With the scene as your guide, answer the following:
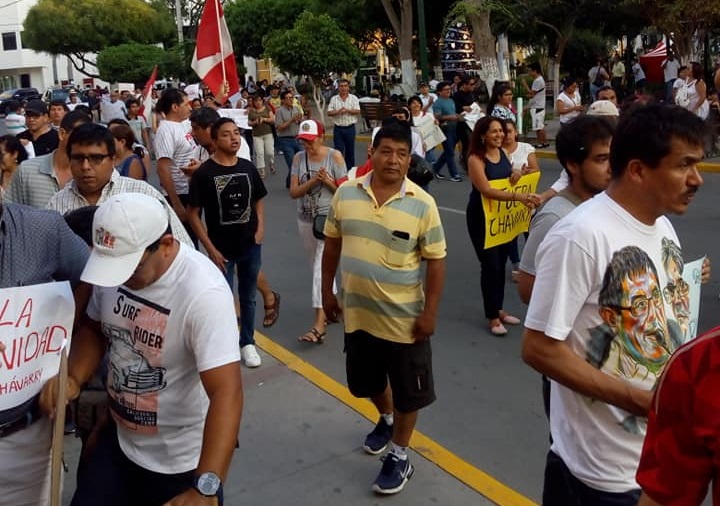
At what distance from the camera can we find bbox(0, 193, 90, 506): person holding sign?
268 cm

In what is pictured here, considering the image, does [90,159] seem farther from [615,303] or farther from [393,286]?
[615,303]

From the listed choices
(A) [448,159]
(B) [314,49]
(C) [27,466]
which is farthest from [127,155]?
(B) [314,49]

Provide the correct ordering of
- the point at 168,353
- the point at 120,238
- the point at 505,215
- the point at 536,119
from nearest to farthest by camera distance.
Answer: the point at 120,238
the point at 168,353
the point at 505,215
the point at 536,119

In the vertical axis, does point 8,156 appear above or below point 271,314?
above

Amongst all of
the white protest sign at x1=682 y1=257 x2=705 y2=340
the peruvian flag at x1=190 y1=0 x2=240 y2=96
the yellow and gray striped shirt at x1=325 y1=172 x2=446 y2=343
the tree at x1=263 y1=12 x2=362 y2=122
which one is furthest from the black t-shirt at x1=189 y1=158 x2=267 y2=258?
the tree at x1=263 y1=12 x2=362 y2=122

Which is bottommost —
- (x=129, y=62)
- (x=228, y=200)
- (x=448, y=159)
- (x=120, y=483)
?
(x=120, y=483)

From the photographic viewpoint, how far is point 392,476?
12.9ft

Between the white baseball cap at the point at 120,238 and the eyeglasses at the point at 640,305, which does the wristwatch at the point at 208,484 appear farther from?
the eyeglasses at the point at 640,305

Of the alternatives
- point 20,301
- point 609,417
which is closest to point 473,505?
point 609,417

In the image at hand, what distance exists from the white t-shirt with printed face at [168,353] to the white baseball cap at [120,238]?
6.2 inches

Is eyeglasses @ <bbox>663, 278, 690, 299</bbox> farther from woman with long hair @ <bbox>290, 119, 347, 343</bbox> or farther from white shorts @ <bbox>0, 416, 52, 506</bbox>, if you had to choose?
woman with long hair @ <bbox>290, 119, 347, 343</bbox>

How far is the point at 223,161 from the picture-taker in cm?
545

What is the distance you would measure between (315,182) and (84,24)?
204ft

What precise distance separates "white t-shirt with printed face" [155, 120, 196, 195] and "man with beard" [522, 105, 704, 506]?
523cm
